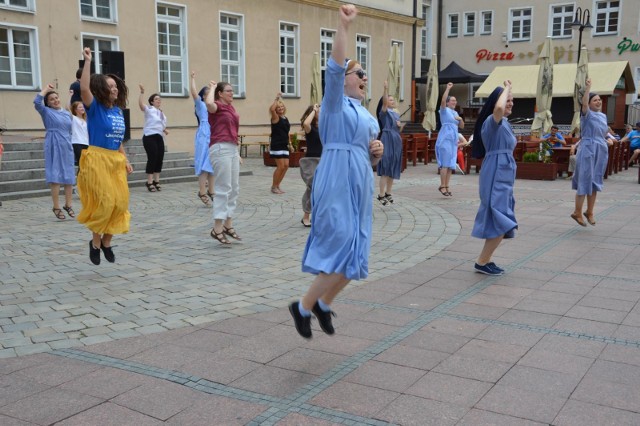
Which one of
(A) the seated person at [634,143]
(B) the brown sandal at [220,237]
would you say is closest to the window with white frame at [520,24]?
(A) the seated person at [634,143]

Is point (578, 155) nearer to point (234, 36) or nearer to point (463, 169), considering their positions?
point (463, 169)

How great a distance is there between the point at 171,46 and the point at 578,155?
1383 centimetres

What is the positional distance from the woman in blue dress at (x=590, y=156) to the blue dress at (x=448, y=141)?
3.22m

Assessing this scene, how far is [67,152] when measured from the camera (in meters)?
9.53

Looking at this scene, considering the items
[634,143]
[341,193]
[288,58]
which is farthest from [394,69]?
[341,193]

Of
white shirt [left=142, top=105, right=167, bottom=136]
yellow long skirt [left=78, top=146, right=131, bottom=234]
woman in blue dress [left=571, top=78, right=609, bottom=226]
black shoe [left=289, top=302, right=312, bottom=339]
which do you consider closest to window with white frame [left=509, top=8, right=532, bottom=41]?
white shirt [left=142, top=105, right=167, bottom=136]

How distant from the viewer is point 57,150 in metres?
9.45

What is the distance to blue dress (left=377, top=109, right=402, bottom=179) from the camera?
35.3ft

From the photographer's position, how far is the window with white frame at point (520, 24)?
33.9 metres

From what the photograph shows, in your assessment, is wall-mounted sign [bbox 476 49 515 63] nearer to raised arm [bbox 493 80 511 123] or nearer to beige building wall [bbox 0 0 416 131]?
beige building wall [bbox 0 0 416 131]

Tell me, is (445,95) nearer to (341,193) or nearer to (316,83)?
(341,193)

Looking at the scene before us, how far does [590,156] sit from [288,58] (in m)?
16.3

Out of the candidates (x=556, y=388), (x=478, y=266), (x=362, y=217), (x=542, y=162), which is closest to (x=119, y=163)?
(x=362, y=217)

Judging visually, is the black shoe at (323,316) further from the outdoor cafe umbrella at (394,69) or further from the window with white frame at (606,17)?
the window with white frame at (606,17)
